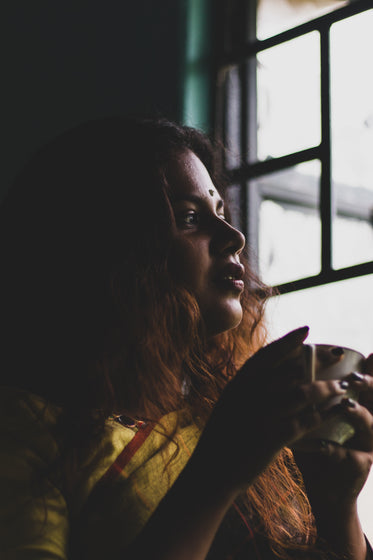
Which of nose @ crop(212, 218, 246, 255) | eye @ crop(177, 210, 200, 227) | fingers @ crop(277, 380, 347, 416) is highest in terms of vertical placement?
eye @ crop(177, 210, 200, 227)

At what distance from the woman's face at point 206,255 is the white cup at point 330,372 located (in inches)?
10.5

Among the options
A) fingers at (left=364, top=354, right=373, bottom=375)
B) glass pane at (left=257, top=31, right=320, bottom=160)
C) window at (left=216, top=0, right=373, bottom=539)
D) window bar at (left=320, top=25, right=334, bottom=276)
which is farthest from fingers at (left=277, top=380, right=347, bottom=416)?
glass pane at (left=257, top=31, right=320, bottom=160)

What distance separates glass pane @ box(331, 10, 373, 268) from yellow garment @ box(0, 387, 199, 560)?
3.49 ft

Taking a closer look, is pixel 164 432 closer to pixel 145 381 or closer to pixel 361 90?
pixel 145 381

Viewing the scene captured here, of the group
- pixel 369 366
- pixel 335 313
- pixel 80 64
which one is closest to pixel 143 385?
pixel 369 366

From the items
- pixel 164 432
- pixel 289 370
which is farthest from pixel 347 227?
Answer: pixel 289 370

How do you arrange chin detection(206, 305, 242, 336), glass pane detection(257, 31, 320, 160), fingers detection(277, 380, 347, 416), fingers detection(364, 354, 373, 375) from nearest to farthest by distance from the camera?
fingers detection(277, 380, 347, 416)
fingers detection(364, 354, 373, 375)
chin detection(206, 305, 242, 336)
glass pane detection(257, 31, 320, 160)

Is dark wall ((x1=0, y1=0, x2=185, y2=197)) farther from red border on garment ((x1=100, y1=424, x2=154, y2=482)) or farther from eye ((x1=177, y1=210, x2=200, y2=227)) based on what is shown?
red border on garment ((x1=100, y1=424, x2=154, y2=482))

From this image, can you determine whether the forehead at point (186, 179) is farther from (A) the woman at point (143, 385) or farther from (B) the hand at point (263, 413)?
(B) the hand at point (263, 413)

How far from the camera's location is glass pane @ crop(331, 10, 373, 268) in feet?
6.15

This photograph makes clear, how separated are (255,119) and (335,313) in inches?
29.2

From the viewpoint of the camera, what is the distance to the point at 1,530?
84 cm

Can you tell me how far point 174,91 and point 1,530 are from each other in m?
1.69

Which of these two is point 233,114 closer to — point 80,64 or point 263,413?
point 80,64
